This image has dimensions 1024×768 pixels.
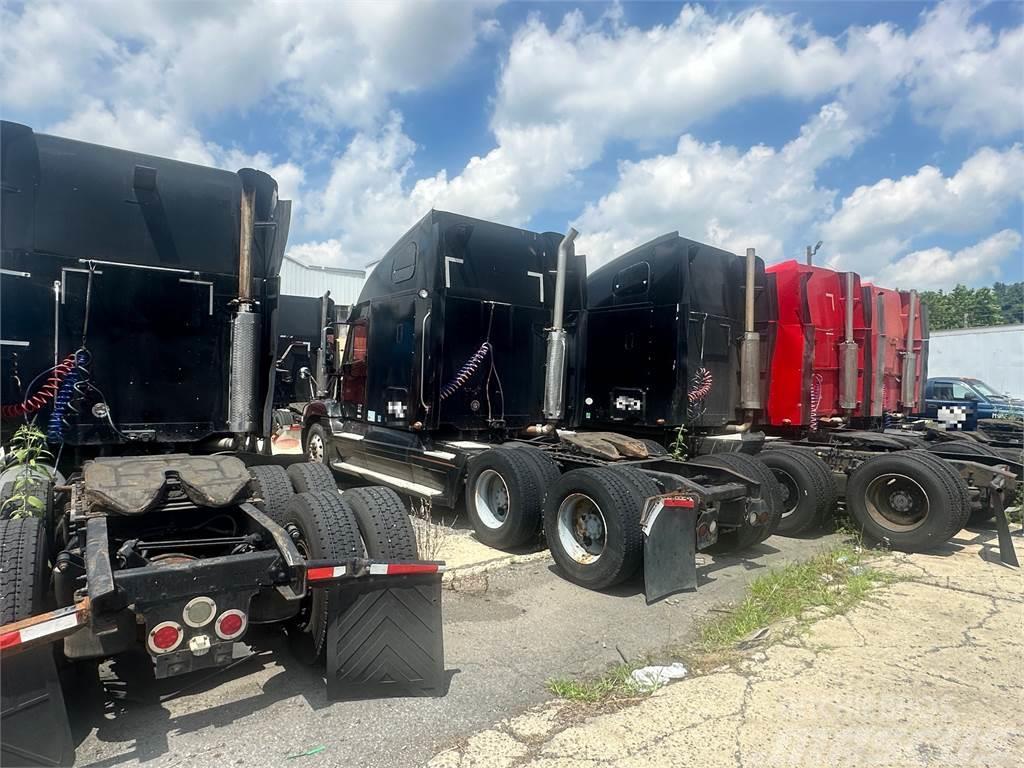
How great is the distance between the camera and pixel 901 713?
3.30 meters

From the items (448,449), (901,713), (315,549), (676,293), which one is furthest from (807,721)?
(676,293)

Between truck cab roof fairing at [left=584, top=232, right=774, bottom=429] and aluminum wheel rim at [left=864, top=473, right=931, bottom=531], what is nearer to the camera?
aluminum wheel rim at [left=864, top=473, right=931, bottom=531]

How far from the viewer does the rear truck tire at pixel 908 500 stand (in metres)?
6.28

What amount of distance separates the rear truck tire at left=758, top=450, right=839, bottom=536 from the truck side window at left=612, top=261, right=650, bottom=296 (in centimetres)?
256

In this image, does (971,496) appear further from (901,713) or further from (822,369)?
(901,713)

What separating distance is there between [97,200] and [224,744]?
12.1 ft

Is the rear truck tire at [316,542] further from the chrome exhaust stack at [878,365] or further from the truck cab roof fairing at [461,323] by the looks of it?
Result: the chrome exhaust stack at [878,365]

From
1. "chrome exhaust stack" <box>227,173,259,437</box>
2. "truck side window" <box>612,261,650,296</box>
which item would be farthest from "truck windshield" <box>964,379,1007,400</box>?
"chrome exhaust stack" <box>227,173,259,437</box>

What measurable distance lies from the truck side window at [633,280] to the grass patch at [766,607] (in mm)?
3717

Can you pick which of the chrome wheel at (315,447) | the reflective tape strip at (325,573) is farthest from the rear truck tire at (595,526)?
the chrome wheel at (315,447)

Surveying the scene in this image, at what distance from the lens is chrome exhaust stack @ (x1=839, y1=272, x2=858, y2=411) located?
926 centimetres

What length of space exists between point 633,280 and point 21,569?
6.98m

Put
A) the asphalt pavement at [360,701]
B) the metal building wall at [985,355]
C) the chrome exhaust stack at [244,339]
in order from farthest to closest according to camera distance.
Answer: the metal building wall at [985,355], the chrome exhaust stack at [244,339], the asphalt pavement at [360,701]

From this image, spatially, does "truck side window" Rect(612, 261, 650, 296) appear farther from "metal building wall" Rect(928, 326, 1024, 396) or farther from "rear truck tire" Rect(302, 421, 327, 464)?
"metal building wall" Rect(928, 326, 1024, 396)
